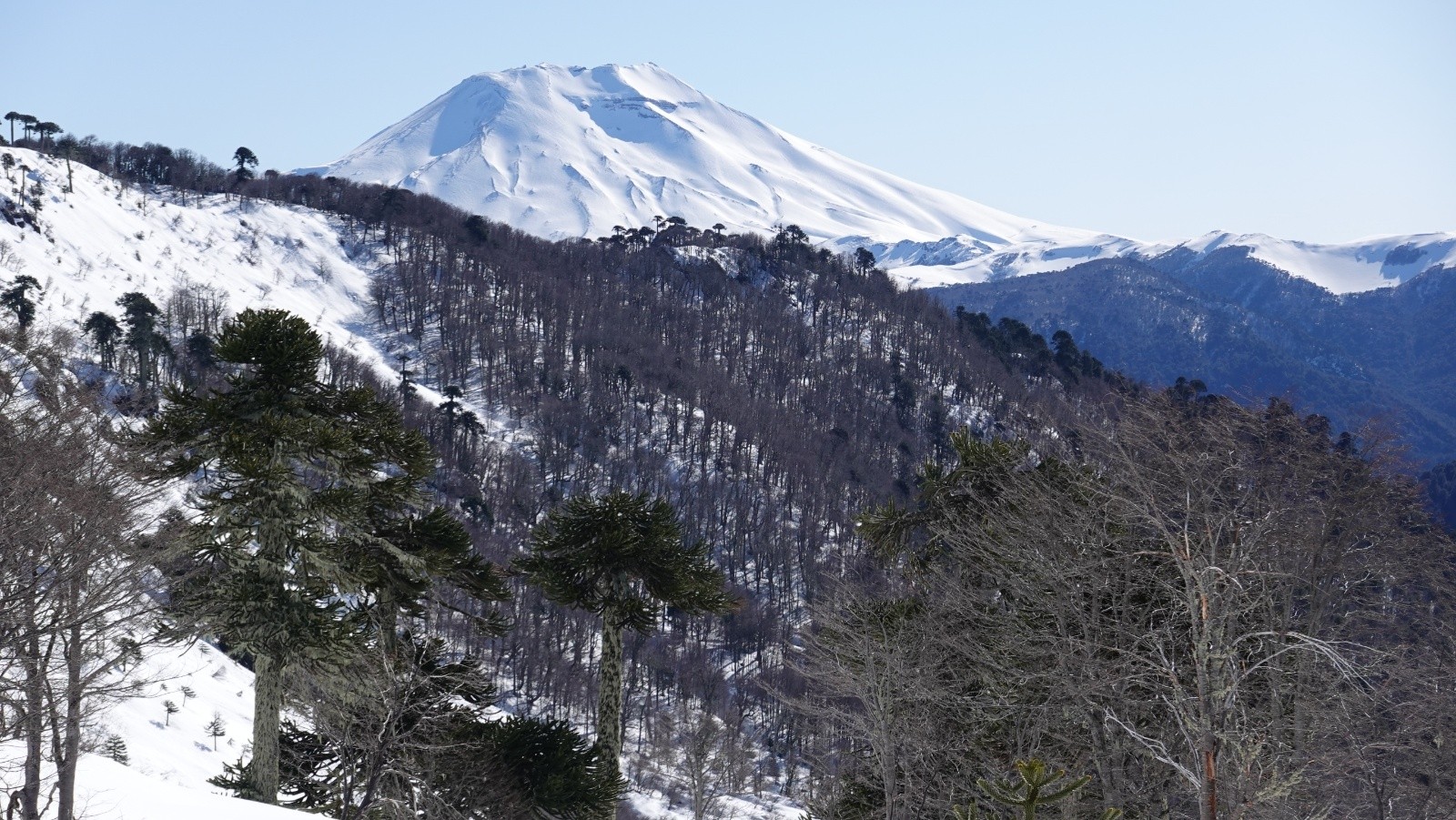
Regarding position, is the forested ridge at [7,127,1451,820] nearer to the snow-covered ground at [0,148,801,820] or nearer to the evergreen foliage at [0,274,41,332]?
the snow-covered ground at [0,148,801,820]

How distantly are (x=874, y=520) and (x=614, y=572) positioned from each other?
19.1ft

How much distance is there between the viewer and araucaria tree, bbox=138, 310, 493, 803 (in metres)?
15.6

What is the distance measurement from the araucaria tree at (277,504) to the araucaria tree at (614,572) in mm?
2211

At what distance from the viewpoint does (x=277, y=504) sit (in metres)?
16.2

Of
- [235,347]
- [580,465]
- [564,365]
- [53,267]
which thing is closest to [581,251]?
[564,365]

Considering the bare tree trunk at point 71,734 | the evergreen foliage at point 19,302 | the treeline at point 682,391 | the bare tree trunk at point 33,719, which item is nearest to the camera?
the bare tree trunk at point 33,719

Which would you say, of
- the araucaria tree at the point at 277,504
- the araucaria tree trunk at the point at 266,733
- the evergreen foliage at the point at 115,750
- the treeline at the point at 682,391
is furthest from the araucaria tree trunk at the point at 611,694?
the treeline at the point at 682,391

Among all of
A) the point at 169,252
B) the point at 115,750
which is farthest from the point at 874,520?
the point at 169,252

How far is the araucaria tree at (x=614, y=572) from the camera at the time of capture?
62.7 feet

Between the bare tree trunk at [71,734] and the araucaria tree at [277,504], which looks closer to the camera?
the bare tree trunk at [71,734]

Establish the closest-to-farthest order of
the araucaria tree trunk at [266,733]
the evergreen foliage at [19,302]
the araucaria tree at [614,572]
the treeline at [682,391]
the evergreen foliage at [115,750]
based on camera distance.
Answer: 1. the araucaria tree trunk at [266,733]
2. the araucaria tree at [614,572]
3. the evergreen foliage at [115,750]
4. the evergreen foliage at [19,302]
5. the treeline at [682,391]

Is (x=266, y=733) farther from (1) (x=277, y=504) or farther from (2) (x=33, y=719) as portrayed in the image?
(2) (x=33, y=719)

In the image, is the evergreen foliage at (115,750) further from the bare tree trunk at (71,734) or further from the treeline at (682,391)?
the treeline at (682,391)

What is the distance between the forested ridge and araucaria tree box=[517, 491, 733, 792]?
0.55 m
